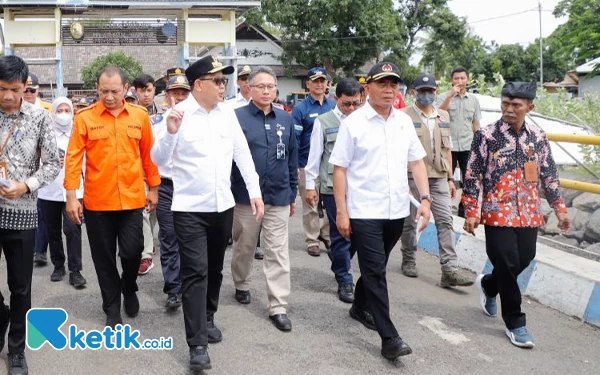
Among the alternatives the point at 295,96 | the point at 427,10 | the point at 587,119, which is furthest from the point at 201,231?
the point at 427,10

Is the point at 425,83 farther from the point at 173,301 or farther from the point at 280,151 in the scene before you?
the point at 173,301

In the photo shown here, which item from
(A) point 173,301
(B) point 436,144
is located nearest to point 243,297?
(A) point 173,301

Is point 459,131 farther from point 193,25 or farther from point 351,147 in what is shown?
point 193,25

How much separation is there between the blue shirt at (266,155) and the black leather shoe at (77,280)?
6.50 feet

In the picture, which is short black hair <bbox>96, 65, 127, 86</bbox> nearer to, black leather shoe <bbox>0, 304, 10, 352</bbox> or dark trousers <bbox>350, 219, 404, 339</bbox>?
black leather shoe <bbox>0, 304, 10, 352</bbox>

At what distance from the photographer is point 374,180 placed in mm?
4719

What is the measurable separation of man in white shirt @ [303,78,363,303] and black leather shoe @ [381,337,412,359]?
1409mm

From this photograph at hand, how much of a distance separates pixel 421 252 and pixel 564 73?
58.2m

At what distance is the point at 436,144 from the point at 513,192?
168 cm

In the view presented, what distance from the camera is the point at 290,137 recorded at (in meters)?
5.62

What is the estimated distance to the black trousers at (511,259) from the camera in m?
4.90

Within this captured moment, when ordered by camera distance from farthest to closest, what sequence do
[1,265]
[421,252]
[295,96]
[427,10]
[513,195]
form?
[427,10] → [295,96] → [421,252] → [1,265] → [513,195]

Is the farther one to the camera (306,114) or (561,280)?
(306,114)

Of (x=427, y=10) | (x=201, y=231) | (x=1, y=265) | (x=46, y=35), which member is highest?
(x=427, y=10)
